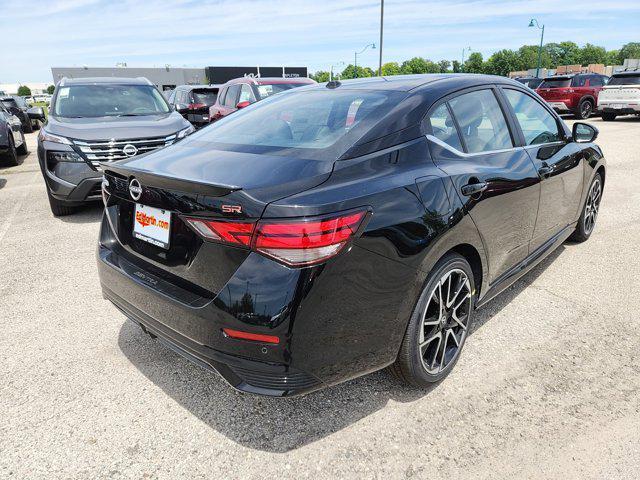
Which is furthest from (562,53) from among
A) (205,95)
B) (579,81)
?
(205,95)

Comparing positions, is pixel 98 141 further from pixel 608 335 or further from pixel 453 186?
pixel 608 335

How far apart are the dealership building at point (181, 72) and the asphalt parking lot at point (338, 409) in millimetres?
48288

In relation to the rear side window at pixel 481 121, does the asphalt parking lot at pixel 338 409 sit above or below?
below

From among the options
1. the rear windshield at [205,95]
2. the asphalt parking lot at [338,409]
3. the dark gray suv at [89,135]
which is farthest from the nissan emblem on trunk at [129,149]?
the rear windshield at [205,95]

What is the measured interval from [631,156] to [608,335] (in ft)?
29.6

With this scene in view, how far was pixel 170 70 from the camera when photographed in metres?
90.1

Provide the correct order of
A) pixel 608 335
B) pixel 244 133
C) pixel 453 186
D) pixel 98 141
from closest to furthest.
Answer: pixel 453 186
pixel 244 133
pixel 608 335
pixel 98 141

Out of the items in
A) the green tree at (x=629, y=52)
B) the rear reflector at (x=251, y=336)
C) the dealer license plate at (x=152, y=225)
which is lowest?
the rear reflector at (x=251, y=336)

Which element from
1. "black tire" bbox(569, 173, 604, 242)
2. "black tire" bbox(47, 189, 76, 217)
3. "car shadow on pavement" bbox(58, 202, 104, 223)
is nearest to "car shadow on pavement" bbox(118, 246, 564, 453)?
"black tire" bbox(569, 173, 604, 242)

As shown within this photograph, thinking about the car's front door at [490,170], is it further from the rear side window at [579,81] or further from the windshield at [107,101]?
the rear side window at [579,81]

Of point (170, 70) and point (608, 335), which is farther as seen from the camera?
point (170, 70)

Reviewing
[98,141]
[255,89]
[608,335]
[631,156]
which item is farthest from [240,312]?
[631,156]

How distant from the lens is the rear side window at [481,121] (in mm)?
2799

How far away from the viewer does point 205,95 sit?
48.1 ft
